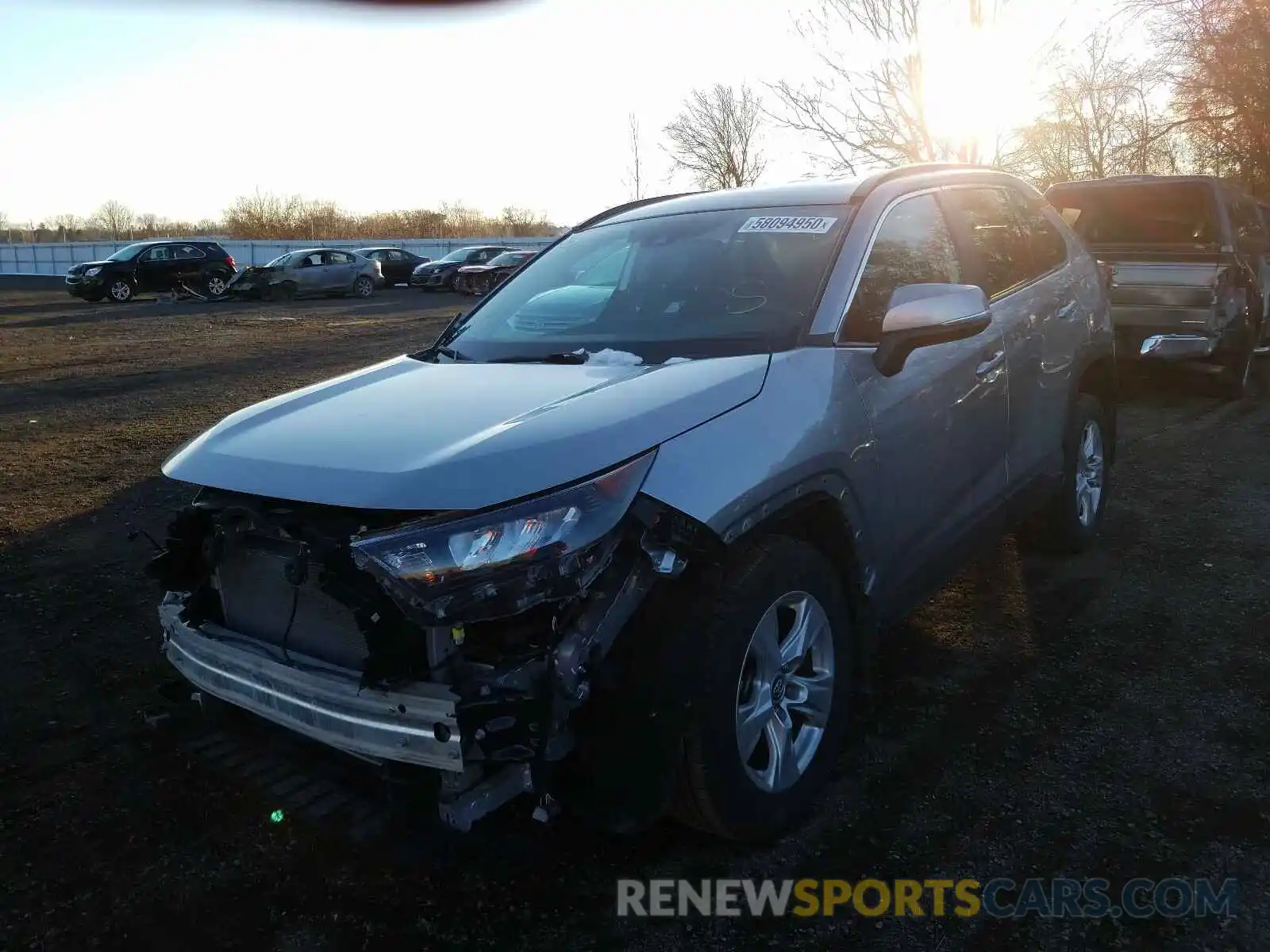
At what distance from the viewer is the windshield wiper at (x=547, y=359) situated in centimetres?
319

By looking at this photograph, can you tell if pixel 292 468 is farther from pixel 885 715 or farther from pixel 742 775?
pixel 885 715

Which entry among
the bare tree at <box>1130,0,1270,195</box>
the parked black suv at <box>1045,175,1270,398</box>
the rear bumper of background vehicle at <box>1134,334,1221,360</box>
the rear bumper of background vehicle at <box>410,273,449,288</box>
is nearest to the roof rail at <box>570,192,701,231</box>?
the parked black suv at <box>1045,175,1270,398</box>

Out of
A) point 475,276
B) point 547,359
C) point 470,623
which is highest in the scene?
point 475,276

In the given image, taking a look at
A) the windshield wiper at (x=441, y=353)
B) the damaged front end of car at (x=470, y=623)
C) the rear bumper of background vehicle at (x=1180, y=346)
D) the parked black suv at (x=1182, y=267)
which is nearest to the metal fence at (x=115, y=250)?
the parked black suv at (x=1182, y=267)

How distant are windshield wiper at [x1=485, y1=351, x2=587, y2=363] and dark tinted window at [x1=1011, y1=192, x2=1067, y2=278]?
237 centimetres

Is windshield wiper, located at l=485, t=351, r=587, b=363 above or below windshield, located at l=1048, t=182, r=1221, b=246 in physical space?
below

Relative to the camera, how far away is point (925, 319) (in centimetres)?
295

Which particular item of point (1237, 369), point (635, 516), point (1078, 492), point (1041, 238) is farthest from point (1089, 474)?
point (1237, 369)

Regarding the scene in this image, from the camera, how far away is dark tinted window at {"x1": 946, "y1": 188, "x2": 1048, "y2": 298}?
3992 mm

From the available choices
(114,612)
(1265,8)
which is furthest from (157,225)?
(114,612)

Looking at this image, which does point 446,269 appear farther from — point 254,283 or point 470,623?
point 470,623

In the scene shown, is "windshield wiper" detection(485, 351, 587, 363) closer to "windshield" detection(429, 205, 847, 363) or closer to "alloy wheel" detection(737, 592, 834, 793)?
"windshield" detection(429, 205, 847, 363)

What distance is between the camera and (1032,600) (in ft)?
14.7

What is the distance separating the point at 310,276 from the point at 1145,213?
76.5 feet
